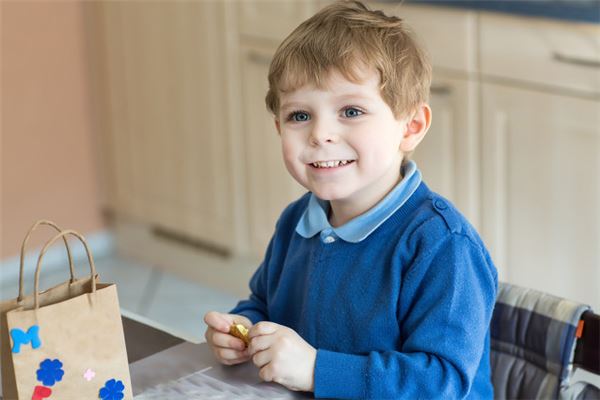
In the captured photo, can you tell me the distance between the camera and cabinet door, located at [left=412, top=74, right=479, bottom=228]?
2645 mm

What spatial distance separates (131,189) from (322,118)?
8.33 feet

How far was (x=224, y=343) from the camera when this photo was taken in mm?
1327

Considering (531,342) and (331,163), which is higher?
(331,163)

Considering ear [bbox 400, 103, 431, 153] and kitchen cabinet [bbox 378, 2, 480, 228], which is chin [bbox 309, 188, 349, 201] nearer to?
ear [bbox 400, 103, 431, 153]

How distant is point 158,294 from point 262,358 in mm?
2344

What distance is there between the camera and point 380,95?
1351 millimetres

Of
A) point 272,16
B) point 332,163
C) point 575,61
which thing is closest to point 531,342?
point 332,163

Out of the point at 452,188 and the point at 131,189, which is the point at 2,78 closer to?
the point at 131,189

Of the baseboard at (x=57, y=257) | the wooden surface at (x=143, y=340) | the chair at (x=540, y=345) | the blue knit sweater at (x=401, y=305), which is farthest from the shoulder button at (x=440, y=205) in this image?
the baseboard at (x=57, y=257)

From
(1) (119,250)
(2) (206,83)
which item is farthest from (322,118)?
(1) (119,250)

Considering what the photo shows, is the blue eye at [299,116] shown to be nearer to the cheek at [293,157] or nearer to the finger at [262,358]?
the cheek at [293,157]

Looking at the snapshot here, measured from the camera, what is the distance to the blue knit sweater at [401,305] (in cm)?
125

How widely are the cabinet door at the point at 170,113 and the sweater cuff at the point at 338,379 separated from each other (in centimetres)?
209

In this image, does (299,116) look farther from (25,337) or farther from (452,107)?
(452,107)
